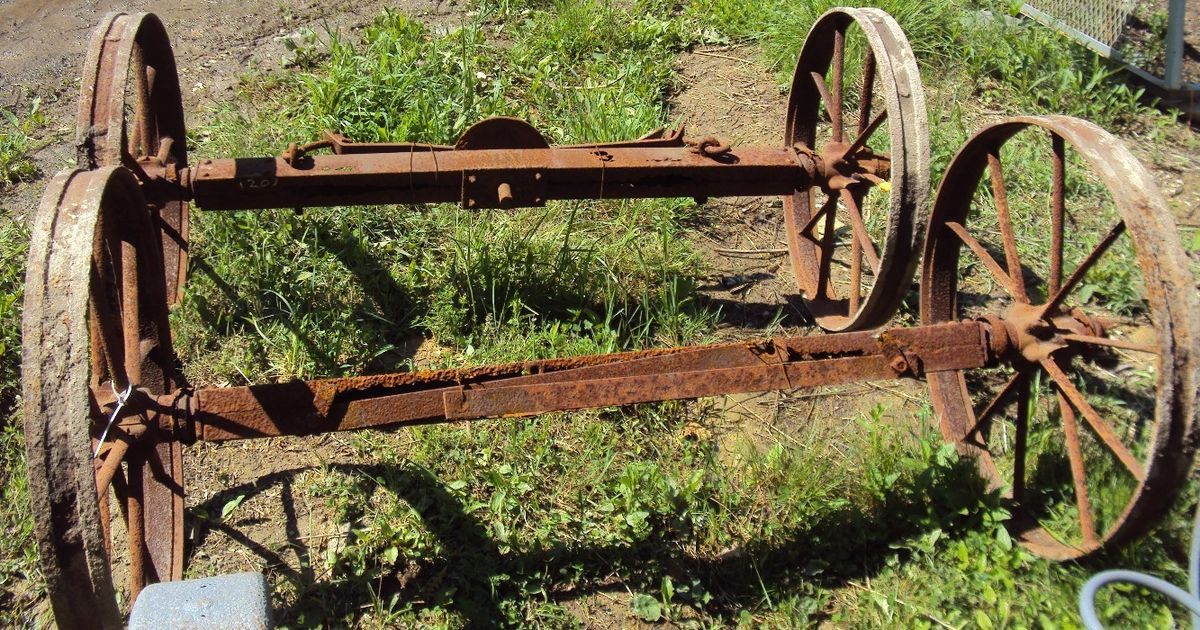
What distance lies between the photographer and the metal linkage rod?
8.70 ft

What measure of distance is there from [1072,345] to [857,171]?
1.09 m

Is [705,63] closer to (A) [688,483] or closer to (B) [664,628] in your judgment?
(A) [688,483]

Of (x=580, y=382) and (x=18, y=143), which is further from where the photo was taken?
(x=18, y=143)

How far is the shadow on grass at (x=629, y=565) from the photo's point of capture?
3064 millimetres

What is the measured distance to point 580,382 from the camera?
2738 millimetres

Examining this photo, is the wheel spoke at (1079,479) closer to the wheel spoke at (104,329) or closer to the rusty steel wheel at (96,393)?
the rusty steel wheel at (96,393)

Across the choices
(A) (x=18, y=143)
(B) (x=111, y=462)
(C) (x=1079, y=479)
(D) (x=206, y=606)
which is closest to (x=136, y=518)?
(B) (x=111, y=462)

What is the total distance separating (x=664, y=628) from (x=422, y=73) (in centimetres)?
320

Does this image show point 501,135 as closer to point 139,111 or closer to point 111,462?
point 139,111

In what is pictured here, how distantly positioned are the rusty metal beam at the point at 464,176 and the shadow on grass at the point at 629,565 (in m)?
1.13

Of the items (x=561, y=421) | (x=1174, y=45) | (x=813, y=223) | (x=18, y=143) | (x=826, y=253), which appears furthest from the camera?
(x=1174, y=45)

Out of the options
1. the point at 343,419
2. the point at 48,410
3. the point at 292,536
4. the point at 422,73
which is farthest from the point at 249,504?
the point at 422,73

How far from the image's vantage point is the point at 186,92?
5086mm

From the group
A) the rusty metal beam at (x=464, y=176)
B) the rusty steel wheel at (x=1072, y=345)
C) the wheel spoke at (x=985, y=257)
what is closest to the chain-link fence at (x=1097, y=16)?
the rusty steel wheel at (x=1072, y=345)
